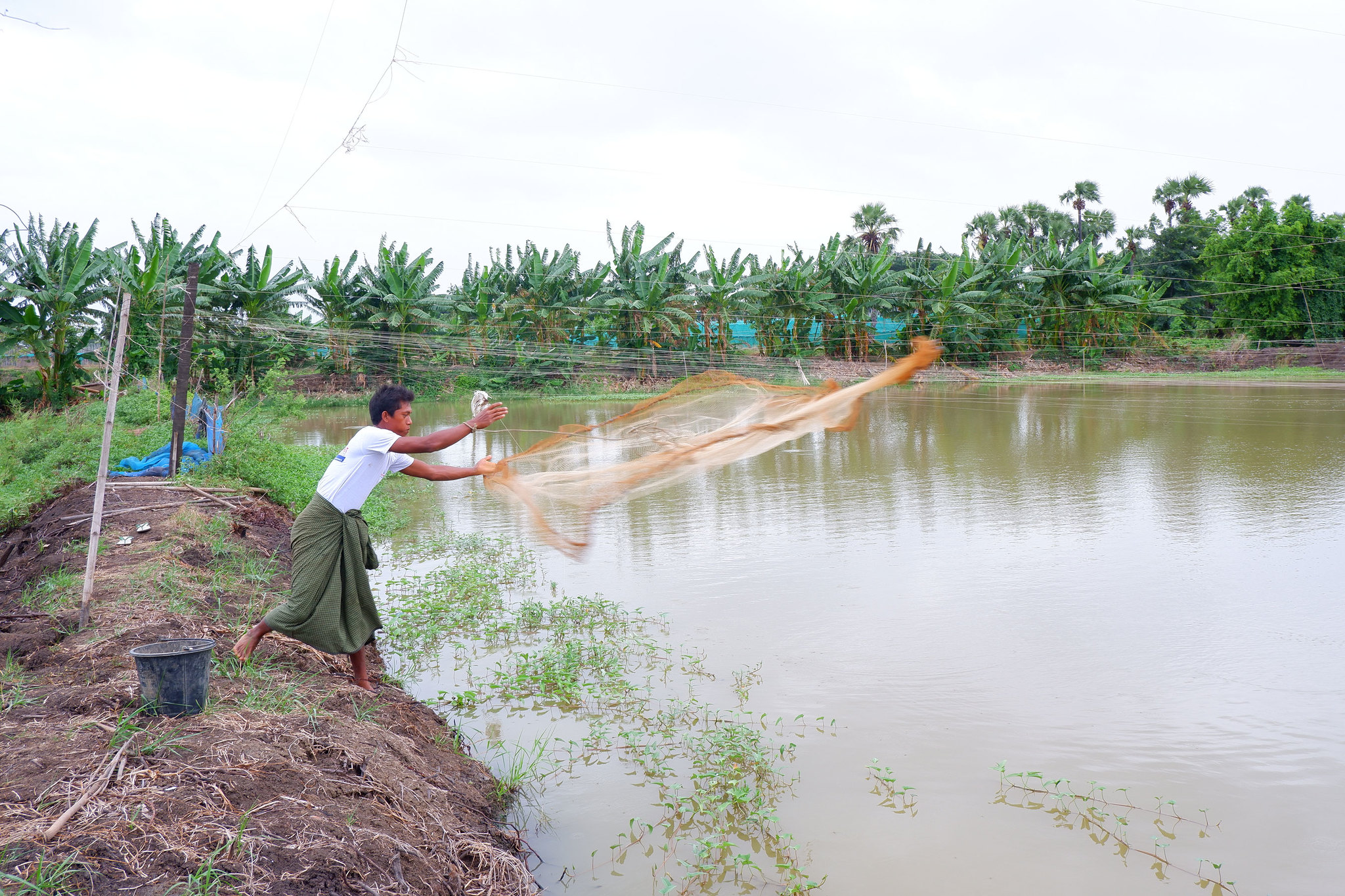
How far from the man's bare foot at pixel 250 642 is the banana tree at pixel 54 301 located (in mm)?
15259

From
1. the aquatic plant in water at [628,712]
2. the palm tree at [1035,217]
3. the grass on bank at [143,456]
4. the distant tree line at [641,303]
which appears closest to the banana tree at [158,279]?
the distant tree line at [641,303]

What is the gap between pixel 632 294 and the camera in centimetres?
2384

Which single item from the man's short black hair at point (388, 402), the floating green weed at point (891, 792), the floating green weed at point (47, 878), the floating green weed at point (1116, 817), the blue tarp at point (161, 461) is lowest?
the floating green weed at point (1116, 817)

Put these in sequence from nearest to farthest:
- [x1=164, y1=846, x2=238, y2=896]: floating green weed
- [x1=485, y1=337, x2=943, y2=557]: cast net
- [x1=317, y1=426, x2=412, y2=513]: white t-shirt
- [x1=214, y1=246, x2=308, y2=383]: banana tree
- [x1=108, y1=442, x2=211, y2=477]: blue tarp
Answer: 1. [x1=164, y1=846, x2=238, y2=896]: floating green weed
2. [x1=317, y1=426, x2=412, y2=513]: white t-shirt
3. [x1=485, y1=337, x2=943, y2=557]: cast net
4. [x1=108, y1=442, x2=211, y2=477]: blue tarp
5. [x1=214, y1=246, x2=308, y2=383]: banana tree

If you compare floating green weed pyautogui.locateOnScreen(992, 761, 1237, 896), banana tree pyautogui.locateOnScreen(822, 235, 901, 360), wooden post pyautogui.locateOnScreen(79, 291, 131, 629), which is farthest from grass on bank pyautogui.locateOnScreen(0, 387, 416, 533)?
banana tree pyautogui.locateOnScreen(822, 235, 901, 360)

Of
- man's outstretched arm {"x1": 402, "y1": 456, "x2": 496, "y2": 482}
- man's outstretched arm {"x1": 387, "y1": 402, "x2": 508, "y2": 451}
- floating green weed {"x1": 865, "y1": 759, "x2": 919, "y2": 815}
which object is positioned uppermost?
man's outstretched arm {"x1": 387, "y1": 402, "x2": 508, "y2": 451}

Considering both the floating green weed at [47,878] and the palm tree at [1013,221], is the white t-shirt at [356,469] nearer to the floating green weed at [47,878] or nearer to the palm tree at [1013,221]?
the floating green weed at [47,878]

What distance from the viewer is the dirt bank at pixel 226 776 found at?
2.24 meters

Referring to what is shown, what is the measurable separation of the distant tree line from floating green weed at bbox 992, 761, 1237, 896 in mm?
14732

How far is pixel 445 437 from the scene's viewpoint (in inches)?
149

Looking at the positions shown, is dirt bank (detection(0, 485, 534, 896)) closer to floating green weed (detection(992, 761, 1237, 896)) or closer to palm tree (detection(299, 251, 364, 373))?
floating green weed (detection(992, 761, 1237, 896))

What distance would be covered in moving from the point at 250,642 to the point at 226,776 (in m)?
1.22

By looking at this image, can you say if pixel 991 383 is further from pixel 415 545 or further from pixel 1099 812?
pixel 1099 812

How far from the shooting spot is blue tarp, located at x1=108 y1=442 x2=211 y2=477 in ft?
27.9
